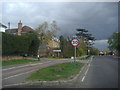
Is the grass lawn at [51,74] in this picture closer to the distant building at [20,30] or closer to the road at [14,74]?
the road at [14,74]

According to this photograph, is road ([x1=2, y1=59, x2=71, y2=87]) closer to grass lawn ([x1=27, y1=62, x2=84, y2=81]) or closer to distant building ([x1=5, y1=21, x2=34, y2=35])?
grass lawn ([x1=27, y1=62, x2=84, y2=81])

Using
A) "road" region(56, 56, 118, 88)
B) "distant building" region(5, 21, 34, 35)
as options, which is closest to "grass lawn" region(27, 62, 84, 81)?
"road" region(56, 56, 118, 88)

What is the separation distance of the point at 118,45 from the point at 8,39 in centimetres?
5622

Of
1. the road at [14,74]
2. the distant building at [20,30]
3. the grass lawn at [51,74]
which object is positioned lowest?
the road at [14,74]

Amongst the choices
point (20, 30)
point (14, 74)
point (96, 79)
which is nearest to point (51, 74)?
point (96, 79)

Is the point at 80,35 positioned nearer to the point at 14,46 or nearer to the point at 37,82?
the point at 14,46

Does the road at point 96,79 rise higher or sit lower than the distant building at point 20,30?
lower

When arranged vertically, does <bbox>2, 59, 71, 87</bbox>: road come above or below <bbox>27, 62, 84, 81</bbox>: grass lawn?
below

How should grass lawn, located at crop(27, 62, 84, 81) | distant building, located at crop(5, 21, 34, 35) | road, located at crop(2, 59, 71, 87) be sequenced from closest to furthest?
1. road, located at crop(2, 59, 71, 87)
2. grass lawn, located at crop(27, 62, 84, 81)
3. distant building, located at crop(5, 21, 34, 35)

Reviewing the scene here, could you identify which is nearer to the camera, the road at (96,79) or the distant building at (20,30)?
the road at (96,79)

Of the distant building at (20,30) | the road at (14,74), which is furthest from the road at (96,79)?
the distant building at (20,30)

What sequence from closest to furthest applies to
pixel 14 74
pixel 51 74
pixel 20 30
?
1. pixel 51 74
2. pixel 14 74
3. pixel 20 30

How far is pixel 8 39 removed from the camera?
29625 millimetres

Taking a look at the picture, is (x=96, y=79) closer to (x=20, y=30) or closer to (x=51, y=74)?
(x=51, y=74)
